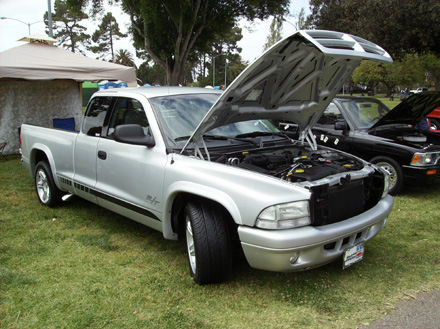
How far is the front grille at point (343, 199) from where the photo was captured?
281cm

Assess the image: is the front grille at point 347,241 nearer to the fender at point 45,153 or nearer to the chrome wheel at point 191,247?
the chrome wheel at point 191,247

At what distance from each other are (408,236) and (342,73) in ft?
6.74

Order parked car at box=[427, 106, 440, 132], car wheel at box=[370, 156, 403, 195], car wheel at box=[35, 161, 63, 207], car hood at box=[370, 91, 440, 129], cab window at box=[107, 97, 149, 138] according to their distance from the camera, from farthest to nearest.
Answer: parked car at box=[427, 106, 440, 132] < car hood at box=[370, 91, 440, 129] < car wheel at box=[370, 156, 403, 195] < car wheel at box=[35, 161, 63, 207] < cab window at box=[107, 97, 149, 138]

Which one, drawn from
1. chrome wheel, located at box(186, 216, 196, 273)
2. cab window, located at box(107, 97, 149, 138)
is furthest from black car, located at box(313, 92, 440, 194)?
chrome wheel, located at box(186, 216, 196, 273)

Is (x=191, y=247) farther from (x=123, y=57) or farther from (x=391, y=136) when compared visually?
(x=123, y=57)

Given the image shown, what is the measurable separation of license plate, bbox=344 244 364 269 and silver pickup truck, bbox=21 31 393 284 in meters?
0.02

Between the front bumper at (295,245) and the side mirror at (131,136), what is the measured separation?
129cm

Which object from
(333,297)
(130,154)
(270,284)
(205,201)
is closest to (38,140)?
(130,154)

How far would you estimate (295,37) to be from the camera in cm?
281

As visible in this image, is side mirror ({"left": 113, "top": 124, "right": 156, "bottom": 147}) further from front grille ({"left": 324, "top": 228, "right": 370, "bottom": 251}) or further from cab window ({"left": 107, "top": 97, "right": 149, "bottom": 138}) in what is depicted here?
front grille ({"left": 324, "top": 228, "right": 370, "bottom": 251})

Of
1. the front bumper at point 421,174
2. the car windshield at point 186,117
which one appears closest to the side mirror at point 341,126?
the front bumper at point 421,174

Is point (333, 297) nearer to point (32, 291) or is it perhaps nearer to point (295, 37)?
point (295, 37)

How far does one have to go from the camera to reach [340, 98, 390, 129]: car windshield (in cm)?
673

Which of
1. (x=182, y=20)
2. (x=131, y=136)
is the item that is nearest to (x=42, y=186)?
(x=131, y=136)
